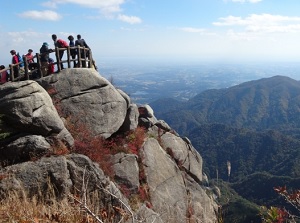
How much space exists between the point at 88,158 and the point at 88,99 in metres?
5.22

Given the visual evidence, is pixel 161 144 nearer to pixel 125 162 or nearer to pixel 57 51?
pixel 125 162

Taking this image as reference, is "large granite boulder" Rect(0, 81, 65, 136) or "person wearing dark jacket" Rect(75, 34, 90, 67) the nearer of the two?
"large granite boulder" Rect(0, 81, 65, 136)

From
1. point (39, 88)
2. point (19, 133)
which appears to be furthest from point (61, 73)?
point (19, 133)

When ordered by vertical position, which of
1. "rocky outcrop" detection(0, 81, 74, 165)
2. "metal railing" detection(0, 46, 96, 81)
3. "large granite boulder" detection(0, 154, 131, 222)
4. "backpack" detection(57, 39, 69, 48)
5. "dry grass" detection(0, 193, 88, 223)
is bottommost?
"large granite boulder" detection(0, 154, 131, 222)

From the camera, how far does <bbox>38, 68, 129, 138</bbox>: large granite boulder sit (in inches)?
747

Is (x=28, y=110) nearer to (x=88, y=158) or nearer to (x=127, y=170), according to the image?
(x=88, y=158)

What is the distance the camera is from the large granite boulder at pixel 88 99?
62.2 ft

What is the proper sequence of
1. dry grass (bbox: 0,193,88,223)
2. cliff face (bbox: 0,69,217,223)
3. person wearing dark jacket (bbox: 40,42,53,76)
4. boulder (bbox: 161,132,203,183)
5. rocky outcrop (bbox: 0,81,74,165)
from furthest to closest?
boulder (bbox: 161,132,203,183) → person wearing dark jacket (bbox: 40,42,53,76) → rocky outcrop (bbox: 0,81,74,165) → cliff face (bbox: 0,69,217,223) → dry grass (bbox: 0,193,88,223)

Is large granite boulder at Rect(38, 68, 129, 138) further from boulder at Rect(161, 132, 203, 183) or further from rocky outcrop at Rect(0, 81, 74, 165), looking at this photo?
boulder at Rect(161, 132, 203, 183)

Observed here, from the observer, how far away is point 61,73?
64.9 ft

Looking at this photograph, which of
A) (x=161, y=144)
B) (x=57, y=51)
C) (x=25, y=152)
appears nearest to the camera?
(x=25, y=152)

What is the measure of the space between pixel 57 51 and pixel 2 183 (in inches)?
394

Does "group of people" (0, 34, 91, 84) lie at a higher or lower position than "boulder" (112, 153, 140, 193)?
higher

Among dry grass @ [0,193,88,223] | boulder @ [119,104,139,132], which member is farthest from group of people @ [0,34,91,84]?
dry grass @ [0,193,88,223]
